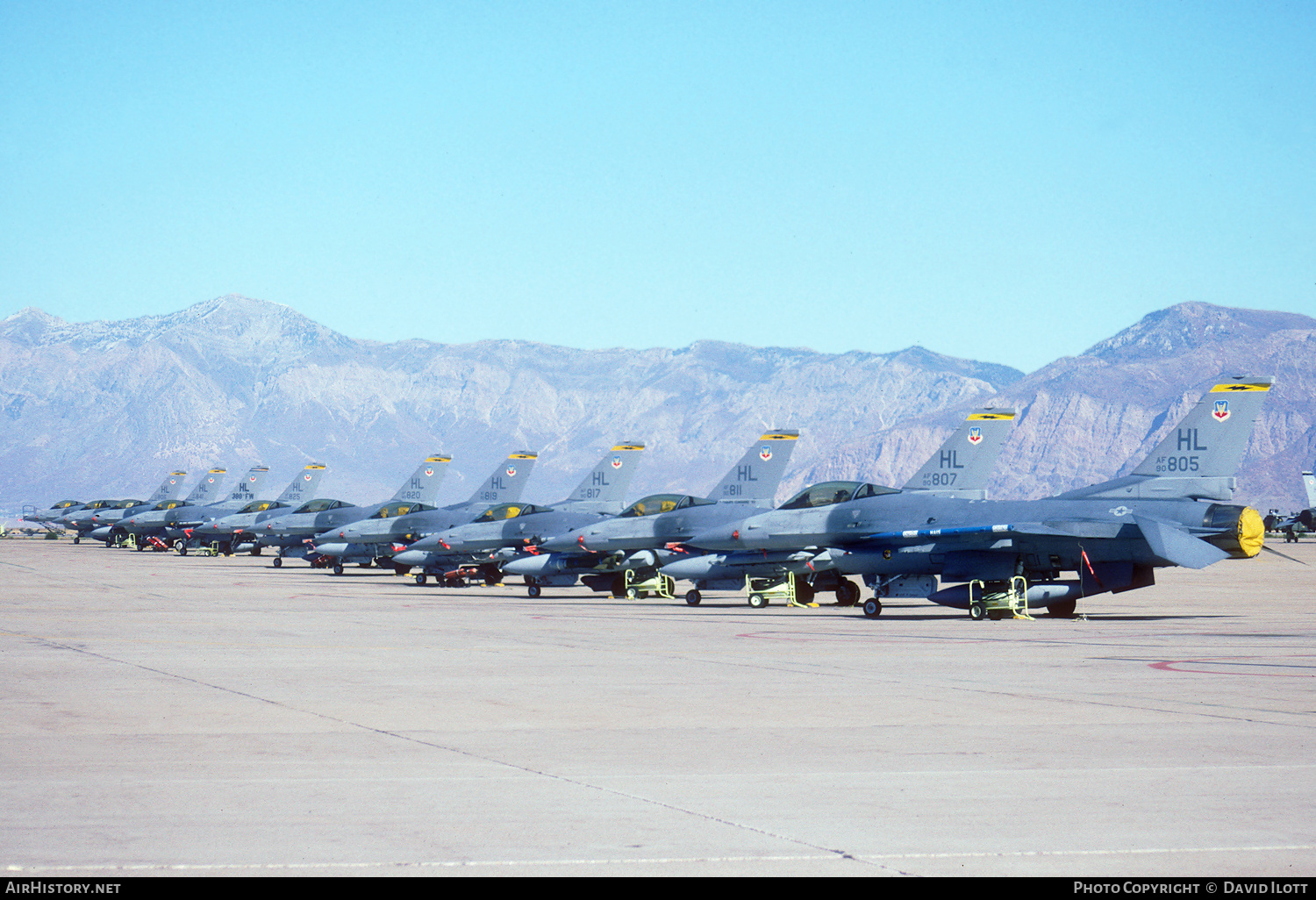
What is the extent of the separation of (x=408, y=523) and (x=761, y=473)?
617 inches

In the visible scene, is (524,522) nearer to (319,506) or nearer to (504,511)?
(504,511)

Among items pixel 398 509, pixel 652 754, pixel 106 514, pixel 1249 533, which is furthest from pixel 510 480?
pixel 106 514

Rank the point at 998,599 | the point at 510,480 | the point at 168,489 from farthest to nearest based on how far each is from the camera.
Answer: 1. the point at 168,489
2. the point at 510,480
3. the point at 998,599

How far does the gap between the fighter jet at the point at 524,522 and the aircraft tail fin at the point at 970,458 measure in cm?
1142

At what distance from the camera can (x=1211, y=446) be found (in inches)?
1042

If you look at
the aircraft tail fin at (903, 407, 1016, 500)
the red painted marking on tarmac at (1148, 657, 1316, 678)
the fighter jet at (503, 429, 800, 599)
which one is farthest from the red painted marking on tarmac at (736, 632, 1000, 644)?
the fighter jet at (503, 429, 800, 599)

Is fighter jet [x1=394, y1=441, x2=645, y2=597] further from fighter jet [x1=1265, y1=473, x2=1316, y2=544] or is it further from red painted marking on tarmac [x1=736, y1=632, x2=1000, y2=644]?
fighter jet [x1=1265, y1=473, x2=1316, y2=544]

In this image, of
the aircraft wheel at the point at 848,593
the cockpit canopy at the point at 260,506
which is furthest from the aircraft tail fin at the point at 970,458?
the cockpit canopy at the point at 260,506

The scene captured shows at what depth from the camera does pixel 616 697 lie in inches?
545

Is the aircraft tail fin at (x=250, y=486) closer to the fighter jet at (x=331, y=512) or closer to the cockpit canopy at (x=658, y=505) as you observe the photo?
the fighter jet at (x=331, y=512)

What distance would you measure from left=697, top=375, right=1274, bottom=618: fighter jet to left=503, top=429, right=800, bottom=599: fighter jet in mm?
6290

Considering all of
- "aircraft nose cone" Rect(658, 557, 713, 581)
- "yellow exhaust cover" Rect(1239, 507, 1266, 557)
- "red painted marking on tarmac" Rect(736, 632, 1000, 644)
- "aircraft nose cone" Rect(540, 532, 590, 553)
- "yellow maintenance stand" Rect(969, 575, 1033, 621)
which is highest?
"yellow exhaust cover" Rect(1239, 507, 1266, 557)

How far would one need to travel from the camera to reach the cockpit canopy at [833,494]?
101 feet

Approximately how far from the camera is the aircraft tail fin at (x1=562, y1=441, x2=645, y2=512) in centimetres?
Answer: 4069
